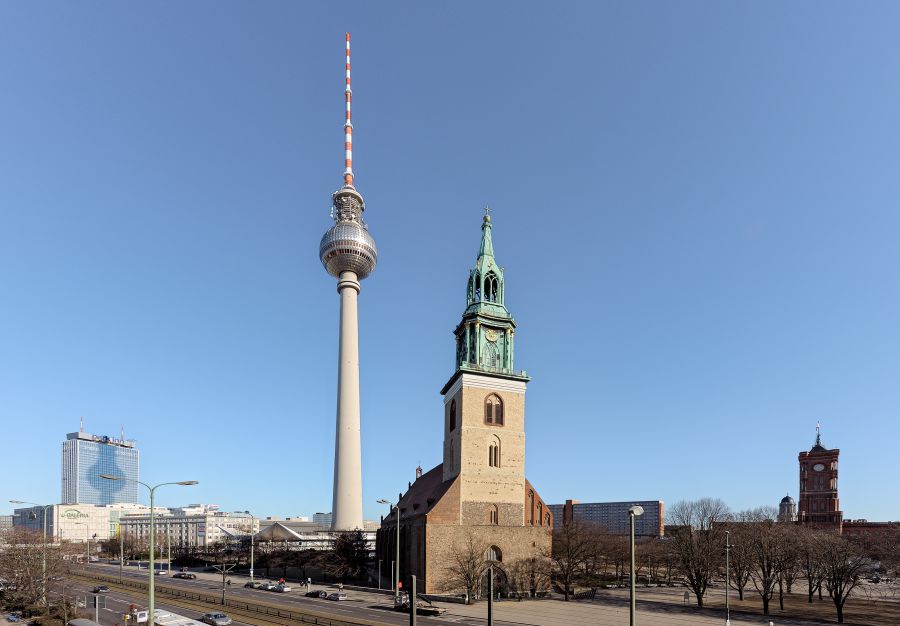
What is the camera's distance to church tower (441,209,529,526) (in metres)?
60.4

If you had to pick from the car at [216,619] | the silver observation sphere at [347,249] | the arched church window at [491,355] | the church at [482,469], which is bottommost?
the car at [216,619]

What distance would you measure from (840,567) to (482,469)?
32.8 m

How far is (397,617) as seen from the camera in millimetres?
46656

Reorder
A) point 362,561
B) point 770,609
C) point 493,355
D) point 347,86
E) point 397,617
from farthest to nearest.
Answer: point 347,86
point 362,561
point 493,355
point 770,609
point 397,617

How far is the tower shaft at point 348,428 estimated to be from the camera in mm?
118625

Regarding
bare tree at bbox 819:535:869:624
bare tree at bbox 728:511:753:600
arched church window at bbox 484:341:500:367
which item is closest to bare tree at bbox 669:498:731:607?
bare tree at bbox 728:511:753:600

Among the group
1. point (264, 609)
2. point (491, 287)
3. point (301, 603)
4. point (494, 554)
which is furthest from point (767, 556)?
point (264, 609)

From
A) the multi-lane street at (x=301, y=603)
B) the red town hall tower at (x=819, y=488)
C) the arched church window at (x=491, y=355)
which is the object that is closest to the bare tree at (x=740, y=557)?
the arched church window at (x=491, y=355)

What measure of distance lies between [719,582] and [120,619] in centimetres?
7705

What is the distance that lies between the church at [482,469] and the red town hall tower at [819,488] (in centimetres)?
10707

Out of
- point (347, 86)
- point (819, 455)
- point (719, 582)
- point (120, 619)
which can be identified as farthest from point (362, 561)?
point (819, 455)

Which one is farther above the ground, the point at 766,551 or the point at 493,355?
the point at 493,355

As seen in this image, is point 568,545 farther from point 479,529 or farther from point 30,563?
point 30,563

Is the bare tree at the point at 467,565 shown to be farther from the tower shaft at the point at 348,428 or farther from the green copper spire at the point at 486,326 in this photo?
the tower shaft at the point at 348,428
